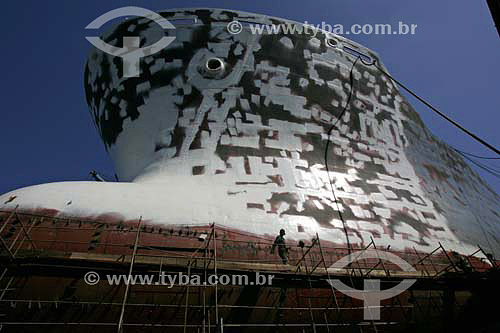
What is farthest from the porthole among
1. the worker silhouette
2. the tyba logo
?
the worker silhouette

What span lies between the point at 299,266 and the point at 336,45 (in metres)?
5.66

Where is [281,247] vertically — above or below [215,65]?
below

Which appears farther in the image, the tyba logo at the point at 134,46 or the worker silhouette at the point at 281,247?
the tyba logo at the point at 134,46

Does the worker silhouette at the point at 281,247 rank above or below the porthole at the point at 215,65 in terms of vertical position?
below

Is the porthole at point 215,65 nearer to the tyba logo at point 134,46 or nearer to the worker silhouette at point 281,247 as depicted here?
the tyba logo at point 134,46

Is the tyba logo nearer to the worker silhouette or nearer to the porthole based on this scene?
the porthole

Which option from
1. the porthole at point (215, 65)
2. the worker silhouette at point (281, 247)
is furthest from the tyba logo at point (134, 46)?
the worker silhouette at point (281, 247)

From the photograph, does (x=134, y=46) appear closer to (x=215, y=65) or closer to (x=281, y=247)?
(x=215, y=65)

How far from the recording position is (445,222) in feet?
23.9

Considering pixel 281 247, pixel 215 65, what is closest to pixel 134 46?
pixel 215 65

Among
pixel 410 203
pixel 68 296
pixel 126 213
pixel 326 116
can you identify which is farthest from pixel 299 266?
pixel 326 116

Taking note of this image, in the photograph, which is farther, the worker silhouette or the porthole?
the porthole

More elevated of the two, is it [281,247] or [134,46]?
[134,46]

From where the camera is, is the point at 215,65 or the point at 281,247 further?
the point at 215,65
